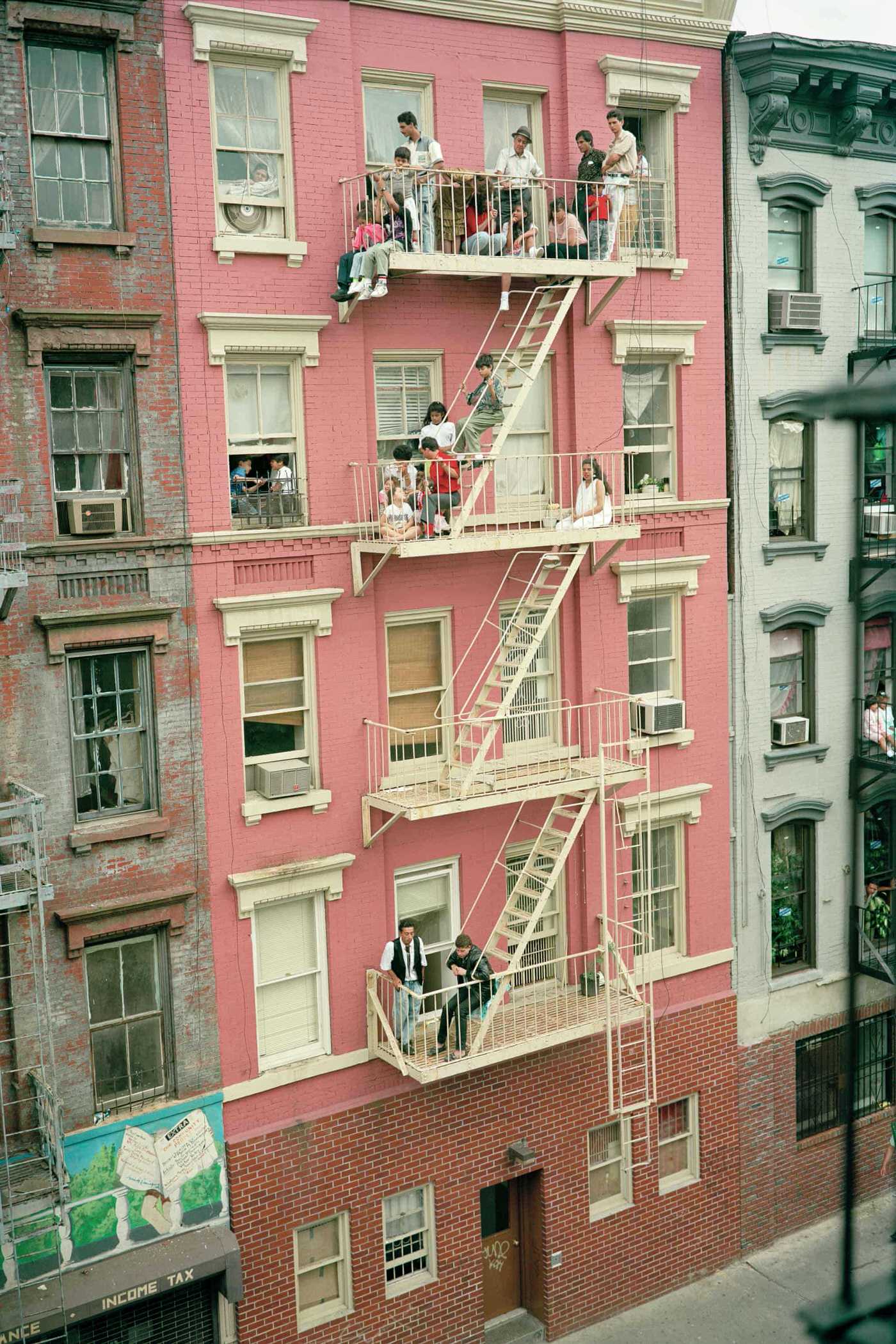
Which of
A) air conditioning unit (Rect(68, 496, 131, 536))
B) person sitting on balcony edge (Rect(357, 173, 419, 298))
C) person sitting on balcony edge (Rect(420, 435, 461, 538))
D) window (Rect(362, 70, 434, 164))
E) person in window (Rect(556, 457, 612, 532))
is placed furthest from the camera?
person in window (Rect(556, 457, 612, 532))

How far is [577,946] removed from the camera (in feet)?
61.0

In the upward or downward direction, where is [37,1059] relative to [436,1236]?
upward

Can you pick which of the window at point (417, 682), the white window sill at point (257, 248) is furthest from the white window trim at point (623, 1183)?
the white window sill at point (257, 248)

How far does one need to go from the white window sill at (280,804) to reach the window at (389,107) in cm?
768

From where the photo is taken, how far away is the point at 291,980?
16.2 m

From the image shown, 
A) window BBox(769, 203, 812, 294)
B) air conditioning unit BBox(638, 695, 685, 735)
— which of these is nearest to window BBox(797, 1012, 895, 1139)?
air conditioning unit BBox(638, 695, 685, 735)

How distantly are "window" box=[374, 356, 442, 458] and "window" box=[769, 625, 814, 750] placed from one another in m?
6.93

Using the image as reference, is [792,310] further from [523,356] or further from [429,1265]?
[429,1265]

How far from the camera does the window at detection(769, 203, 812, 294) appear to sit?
19797 millimetres

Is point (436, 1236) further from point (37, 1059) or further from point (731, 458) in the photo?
point (731, 458)

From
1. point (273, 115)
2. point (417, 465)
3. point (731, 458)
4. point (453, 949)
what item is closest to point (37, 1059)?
point (453, 949)

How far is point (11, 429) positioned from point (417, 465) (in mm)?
4802

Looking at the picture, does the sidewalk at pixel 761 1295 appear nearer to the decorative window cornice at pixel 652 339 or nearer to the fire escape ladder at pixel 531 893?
the fire escape ladder at pixel 531 893

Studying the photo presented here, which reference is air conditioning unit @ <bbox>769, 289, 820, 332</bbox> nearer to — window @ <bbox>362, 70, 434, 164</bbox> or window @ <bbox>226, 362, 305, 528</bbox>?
window @ <bbox>362, 70, 434, 164</bbox>
